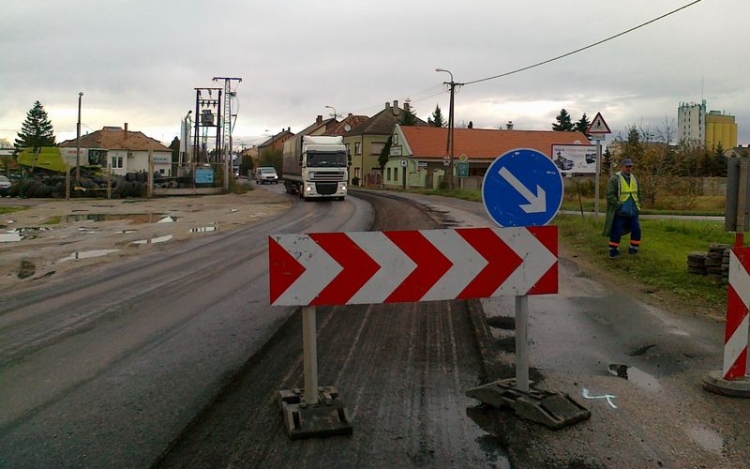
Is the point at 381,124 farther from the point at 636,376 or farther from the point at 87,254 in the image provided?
the point at 636,376

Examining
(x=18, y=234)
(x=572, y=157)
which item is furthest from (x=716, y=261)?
(x=18, y=234)

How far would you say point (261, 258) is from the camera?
1340cm

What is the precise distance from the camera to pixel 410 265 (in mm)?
4934

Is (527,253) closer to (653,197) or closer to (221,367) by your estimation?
(221,367)

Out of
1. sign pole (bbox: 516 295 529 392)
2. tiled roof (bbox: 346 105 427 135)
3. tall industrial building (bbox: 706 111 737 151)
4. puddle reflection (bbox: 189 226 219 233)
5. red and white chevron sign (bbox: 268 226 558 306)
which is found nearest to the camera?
red and white chevron sign (bbox: 268 226 558 306)

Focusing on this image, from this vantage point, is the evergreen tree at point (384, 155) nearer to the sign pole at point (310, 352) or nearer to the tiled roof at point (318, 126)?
the tiled roof at point (318, 126)

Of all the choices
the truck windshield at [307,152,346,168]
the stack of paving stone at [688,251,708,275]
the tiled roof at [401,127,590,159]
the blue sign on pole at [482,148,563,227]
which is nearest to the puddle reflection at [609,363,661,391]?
the blue sign on pole at [482,148,563,227]

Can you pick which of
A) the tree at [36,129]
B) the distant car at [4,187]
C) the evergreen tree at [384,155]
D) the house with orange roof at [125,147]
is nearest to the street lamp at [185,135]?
the distant car at [4,187]

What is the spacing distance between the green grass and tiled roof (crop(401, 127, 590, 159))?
148ft

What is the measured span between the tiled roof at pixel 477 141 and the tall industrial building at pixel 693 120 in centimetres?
1892

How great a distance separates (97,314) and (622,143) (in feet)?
97.4

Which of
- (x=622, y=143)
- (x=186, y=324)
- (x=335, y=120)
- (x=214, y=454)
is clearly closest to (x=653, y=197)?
(x=622, y=143)

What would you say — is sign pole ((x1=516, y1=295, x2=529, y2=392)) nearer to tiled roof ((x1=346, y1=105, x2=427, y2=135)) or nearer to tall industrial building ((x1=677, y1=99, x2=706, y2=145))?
tall industrial building ((x1=677, y1=99, x2=706, y2=145))

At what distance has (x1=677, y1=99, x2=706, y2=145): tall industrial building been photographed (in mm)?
39188
